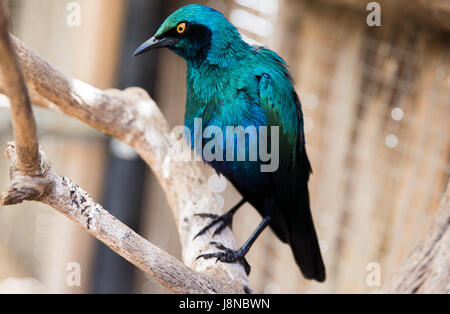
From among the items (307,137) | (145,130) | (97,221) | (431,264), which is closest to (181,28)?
(145,130)

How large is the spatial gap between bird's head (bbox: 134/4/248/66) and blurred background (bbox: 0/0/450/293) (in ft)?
2.07

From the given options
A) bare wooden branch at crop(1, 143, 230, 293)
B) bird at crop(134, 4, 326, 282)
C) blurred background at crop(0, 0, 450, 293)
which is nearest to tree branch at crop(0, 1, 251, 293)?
bare wooden branch at crop(1, 143, 230, 293)

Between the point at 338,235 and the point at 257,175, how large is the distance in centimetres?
104

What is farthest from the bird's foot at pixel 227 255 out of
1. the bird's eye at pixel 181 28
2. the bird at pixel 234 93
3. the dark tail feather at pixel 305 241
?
the bird's eye at pixel 181 28

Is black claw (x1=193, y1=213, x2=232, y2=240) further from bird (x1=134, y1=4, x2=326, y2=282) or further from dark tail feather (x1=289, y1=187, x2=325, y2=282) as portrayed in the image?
dark tail feather (x1=289, y1=187, x2=325, y2=282)

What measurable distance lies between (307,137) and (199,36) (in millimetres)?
1250

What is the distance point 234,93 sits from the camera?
1.57 meters

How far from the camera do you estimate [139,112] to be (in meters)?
1.99

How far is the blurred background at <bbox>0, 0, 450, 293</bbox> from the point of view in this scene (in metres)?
2.29

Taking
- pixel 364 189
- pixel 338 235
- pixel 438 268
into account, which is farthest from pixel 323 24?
pixel 438 268

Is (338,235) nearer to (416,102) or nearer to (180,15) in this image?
(416,102)

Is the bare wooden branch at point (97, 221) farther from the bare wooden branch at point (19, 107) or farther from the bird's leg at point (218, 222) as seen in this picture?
the bird's leg at point (218, 222)

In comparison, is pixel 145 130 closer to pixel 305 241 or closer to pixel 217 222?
pixel 217 222

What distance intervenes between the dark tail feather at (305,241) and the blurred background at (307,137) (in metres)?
0.29
